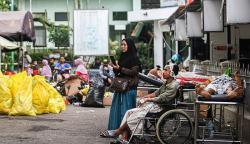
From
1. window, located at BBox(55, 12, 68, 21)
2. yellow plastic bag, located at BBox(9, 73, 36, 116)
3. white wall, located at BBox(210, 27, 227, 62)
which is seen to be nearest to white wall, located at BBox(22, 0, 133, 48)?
window, located at BBox(55, 12, 68, 21)

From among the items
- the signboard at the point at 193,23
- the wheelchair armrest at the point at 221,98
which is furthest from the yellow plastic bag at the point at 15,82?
the wheelchair armrest at the point at 221,98

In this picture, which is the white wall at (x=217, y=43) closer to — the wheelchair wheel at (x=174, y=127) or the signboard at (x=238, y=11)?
the wheelchair wheel at (x=174, y=127)

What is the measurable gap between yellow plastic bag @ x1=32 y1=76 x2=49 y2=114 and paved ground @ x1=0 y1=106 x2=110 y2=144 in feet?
0.91

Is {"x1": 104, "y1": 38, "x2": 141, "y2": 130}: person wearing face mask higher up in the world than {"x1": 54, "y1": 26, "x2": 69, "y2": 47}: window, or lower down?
lower down

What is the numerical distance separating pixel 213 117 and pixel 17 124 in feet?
14.8

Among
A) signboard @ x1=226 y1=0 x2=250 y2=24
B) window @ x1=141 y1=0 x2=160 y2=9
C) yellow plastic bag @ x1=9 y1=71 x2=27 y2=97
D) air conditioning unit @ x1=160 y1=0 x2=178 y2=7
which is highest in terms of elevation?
window @ x1=141 y1=0 x2=160 y2=9

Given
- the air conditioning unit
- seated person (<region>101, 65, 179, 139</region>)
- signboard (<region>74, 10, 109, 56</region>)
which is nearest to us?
seated person (<region>101, 65, 179, 139</region>)

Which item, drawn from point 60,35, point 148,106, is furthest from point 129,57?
A: point 60,35

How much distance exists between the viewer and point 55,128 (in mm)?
12078

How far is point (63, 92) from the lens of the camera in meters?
20.4

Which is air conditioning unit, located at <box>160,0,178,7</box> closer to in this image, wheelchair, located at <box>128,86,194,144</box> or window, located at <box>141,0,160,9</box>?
window, located at <box>141,0,160,9</box>

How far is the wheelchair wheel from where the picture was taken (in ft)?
30.6

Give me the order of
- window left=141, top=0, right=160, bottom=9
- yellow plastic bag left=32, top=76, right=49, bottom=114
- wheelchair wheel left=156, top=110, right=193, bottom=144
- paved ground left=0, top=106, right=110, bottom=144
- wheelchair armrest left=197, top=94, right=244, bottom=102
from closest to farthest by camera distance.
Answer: wheelchair armrest left=197, top=94, right=244, bottom=102 < wheelchair wheel left=156, top=110, right=193, bottom=144 < paved ground left=0, top=106, right=110, bottom=144 < yellow plastic bag left=32, top=76, right=49, bottom=114 < window left=141, top=0, right=160, bottom=9

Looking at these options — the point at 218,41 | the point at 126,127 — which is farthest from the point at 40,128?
the point at 218,41
